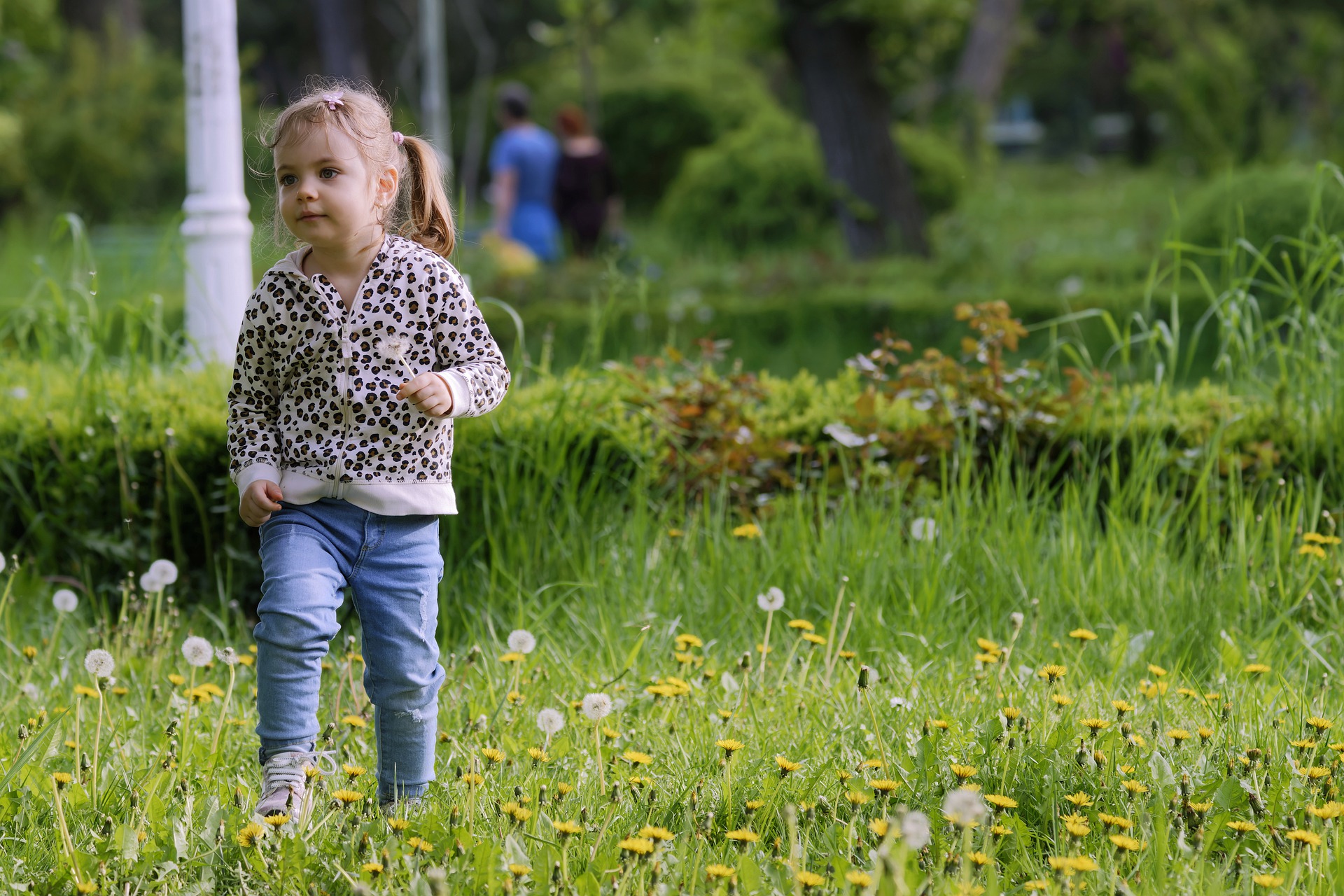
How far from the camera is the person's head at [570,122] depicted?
10539 mm

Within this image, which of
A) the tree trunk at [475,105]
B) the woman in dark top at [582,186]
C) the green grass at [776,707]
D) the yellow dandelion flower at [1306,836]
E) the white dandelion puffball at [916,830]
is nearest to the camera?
the white dandelion puffball at [916,830]

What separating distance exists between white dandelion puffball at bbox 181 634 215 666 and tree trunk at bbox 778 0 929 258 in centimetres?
831

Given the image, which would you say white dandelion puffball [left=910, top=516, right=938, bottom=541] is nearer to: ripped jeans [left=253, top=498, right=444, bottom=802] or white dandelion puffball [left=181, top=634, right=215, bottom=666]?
ripped jeans [left=253, top=498, right=444, bottom=802]

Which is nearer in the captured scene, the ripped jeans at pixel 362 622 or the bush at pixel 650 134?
the ripped jeans at pixel 362 622

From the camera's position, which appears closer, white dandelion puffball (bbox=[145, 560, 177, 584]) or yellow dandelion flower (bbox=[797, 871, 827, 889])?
yellow dandelion flower (bbox=[797, 871, 827, 889])

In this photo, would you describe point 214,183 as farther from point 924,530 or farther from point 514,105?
point 514,105

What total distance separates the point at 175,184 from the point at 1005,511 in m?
17.3

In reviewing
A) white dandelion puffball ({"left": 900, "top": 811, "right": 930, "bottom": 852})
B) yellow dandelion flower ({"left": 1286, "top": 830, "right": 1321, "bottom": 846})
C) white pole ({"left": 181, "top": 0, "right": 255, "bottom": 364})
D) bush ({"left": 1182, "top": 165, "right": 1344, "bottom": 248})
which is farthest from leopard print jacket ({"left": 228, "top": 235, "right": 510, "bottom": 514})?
bush ({"left": 1182, "top": 165, "right": 1344, "bottom": 248})

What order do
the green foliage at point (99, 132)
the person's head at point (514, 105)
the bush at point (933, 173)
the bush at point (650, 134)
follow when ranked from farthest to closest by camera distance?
the bush at point (650, 134) < the green foliage at point (99, 132) < the bush at point (933, 173) < the person's head at point (514, 105)

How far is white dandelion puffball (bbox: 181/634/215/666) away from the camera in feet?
7.39

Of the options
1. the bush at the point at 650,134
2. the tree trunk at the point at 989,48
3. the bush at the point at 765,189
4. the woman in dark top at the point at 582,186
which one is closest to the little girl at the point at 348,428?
the woman in dark top at the point at 582,186

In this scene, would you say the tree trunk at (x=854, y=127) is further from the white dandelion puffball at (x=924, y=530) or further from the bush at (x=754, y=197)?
the white dandelion puffball at (x=924, y=530)

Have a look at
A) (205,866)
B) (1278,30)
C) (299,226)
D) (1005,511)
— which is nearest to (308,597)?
(205,866)

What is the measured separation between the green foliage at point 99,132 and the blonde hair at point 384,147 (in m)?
12.5
